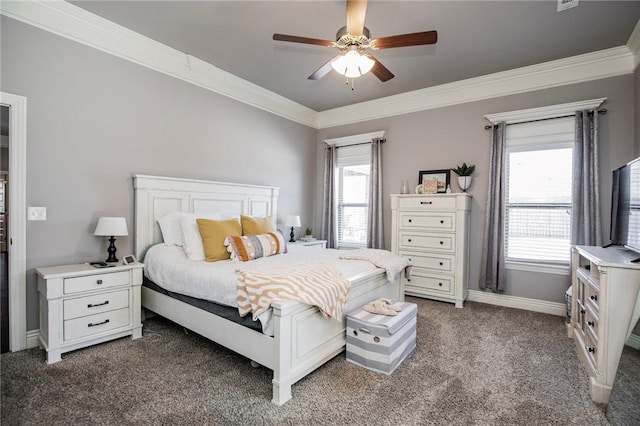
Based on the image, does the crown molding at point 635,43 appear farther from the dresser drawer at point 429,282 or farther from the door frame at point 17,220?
the door frame at point 17,220

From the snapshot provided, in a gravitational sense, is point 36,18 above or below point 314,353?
above

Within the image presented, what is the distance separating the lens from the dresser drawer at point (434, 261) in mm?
3930

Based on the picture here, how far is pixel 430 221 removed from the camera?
406cm

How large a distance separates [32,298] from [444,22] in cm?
432

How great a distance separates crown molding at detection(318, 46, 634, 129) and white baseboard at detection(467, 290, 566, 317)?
253 centimetres

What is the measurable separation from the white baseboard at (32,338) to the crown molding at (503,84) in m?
4.63

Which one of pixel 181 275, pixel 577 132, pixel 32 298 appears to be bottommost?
pixel 32 298

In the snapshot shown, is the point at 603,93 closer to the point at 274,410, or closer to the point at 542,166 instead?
the point at 542,166

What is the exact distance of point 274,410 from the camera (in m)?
1.82

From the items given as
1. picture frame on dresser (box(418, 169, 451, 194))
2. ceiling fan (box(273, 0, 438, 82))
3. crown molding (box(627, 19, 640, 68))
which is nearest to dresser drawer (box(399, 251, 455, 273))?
picture frame on dresser (box(418, 169, 451, 194))

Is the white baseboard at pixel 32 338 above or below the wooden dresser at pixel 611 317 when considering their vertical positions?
below

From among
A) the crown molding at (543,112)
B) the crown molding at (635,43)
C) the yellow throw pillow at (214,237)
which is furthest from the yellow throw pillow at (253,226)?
the crown molding at (635,43)

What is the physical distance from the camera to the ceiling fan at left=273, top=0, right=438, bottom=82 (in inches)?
86.3

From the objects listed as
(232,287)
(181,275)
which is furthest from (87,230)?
(232,287)
